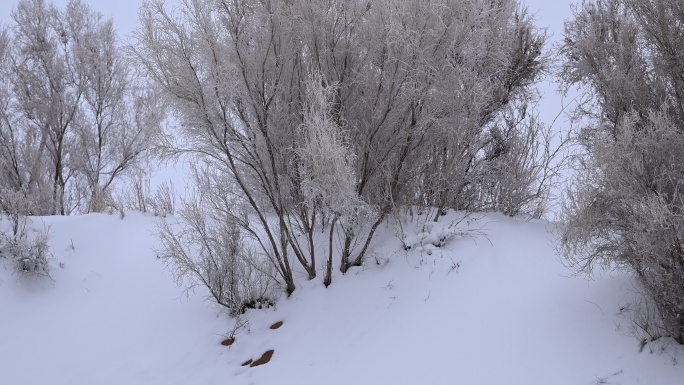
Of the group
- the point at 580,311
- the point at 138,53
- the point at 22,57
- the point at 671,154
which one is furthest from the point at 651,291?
the point at 22,57

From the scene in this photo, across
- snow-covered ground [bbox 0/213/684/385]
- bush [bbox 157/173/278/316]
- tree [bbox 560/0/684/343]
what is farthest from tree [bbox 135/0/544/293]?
tree [bbox 560/0/684/343]

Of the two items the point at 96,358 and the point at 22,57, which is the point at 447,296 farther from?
the point at 22,57

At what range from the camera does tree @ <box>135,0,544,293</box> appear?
7.33 m

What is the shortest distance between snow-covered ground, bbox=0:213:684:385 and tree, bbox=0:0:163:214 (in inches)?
239

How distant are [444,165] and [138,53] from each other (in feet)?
14.9

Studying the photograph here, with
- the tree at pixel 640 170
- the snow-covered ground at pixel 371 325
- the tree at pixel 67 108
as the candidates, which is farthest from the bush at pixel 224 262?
the tree at pixel 67 108

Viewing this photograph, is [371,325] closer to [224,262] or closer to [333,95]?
[224,262]

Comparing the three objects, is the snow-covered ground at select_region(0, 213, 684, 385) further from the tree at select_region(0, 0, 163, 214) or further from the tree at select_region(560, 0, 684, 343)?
the tree at select_region(0, 0, 163, 214)

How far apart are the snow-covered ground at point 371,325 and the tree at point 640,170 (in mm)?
496

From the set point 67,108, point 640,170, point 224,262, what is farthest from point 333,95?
point 67,108

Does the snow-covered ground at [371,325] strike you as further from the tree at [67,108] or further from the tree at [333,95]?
the tree at [67,108]

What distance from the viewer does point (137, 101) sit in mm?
16438

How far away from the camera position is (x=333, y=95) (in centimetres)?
732

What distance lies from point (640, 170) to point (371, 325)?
3.50m
